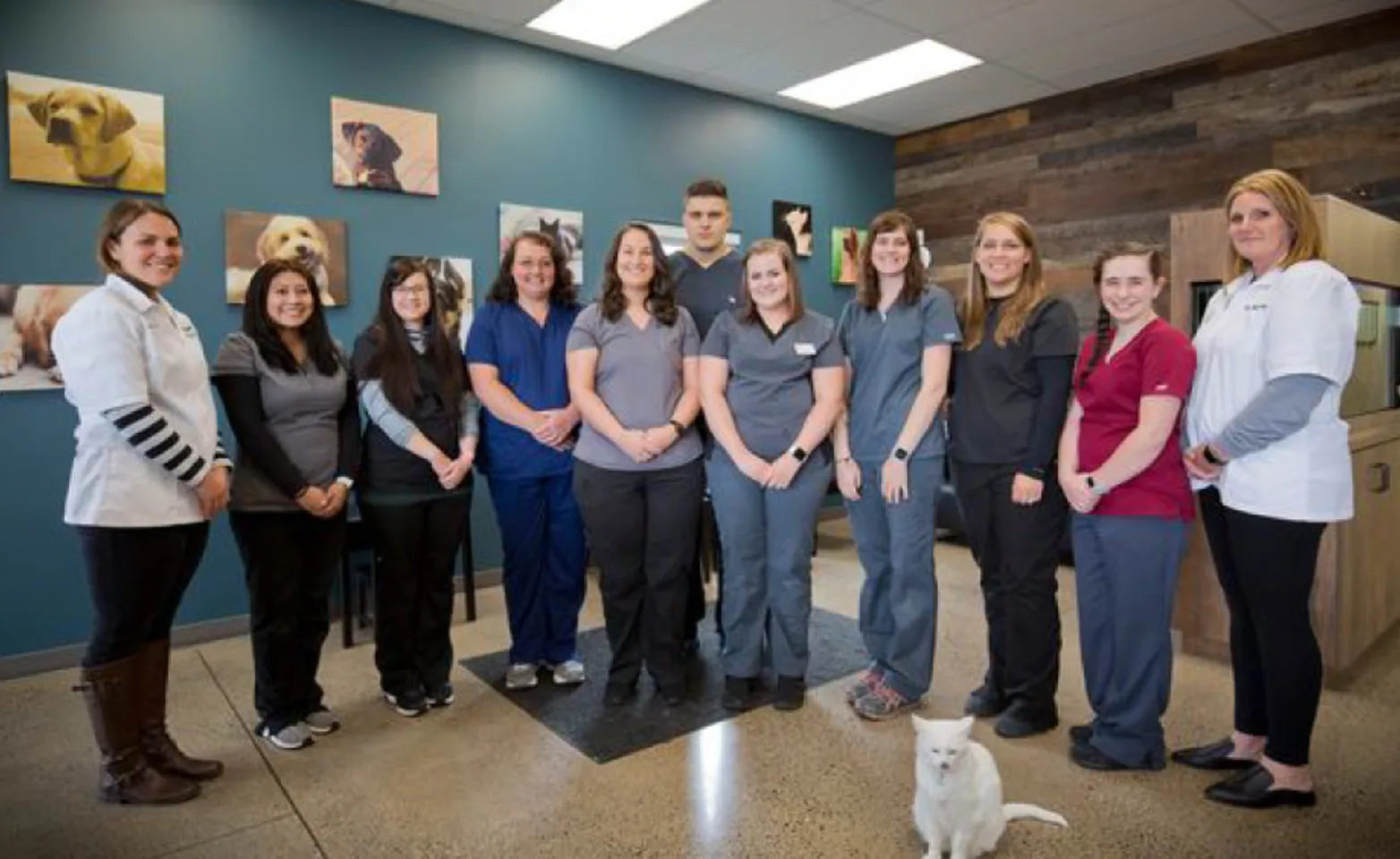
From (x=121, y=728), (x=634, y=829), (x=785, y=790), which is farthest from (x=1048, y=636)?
(x=121, y=728)

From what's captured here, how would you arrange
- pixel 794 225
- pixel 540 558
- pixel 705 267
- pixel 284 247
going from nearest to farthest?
1. pixel 540 558
2. pixel 705 267
3. pixel 284 247
4. pixel 794 225

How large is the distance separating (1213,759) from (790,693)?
1.21m

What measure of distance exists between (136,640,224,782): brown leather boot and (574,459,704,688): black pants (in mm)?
1213

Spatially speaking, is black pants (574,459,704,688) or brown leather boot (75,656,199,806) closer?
brown leather boot (75,656,199,806)

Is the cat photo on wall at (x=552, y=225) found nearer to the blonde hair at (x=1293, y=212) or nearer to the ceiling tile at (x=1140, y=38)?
the ceiling tile at (x=1140, y=38)

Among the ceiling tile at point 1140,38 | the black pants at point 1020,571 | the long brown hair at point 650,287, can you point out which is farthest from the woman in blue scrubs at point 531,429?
the ceiling tile at point 1140,38

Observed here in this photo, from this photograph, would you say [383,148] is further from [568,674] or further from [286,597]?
[568,674]

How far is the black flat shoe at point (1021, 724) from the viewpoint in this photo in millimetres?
2551

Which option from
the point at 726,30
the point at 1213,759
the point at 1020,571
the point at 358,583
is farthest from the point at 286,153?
the point at 1213,759

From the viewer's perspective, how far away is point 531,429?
2789 mm

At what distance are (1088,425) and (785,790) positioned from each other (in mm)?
1296

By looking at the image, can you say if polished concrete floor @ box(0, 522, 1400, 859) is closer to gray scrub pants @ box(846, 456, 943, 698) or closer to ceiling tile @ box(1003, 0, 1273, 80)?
gray scrub pants @ box(846, 456, 943, 698)

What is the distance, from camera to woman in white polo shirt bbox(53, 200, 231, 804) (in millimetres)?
2104

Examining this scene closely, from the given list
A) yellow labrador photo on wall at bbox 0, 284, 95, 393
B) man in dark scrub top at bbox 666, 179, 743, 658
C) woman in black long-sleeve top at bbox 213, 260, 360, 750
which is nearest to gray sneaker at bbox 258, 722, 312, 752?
woman in black long-sleeve top at bbox 213, 260, 360, 750
